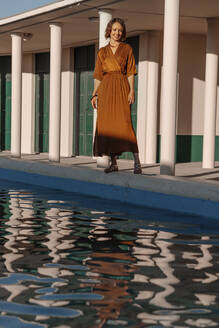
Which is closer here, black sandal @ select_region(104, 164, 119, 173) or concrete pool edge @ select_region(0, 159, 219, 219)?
concrete pool edge @ select_region(0, 159, 219, 219)

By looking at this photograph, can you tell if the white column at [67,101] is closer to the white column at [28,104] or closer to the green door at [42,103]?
the green door at [42,103]

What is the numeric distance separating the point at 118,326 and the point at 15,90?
13.5 meters

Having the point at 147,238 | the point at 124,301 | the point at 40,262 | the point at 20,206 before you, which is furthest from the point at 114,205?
the point at 124,301

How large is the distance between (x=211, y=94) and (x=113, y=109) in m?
4.83

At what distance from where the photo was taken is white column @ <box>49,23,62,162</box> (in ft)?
49.3

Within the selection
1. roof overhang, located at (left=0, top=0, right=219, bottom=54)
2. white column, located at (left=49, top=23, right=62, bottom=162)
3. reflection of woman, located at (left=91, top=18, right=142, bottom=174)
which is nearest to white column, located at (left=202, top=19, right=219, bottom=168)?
roof overhang, located at (left=0, top=0, right=219, bottom=54)

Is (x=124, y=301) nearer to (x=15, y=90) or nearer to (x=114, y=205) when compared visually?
(x=114, y=205)

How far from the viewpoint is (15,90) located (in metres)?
16.5

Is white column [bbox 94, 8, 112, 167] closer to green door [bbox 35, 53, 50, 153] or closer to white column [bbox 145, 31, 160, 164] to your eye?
white column [bbox 145, 31, 160, 164]

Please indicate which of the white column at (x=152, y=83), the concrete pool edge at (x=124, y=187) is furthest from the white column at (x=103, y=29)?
the white column at (x=152, y=83)

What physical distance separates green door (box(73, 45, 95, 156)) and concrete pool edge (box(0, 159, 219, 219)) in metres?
6.87

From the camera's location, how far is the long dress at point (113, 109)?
10062mm

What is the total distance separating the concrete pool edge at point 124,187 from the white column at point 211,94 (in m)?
3.76

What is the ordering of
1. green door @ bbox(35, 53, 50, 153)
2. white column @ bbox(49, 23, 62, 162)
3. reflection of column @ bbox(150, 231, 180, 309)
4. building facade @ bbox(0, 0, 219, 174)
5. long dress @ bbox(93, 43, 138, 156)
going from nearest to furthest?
1. reflection of column @ bbox(150, 231, 180, 309)
2. long dress @ bbox(93, 43, 138, 156)
3. building facade @ bbox(0, 0, 219, 174)
4. white column @ bbox(49, 23, 62, 162)
5. green door @ bbox(35, 53, 50, 153)
